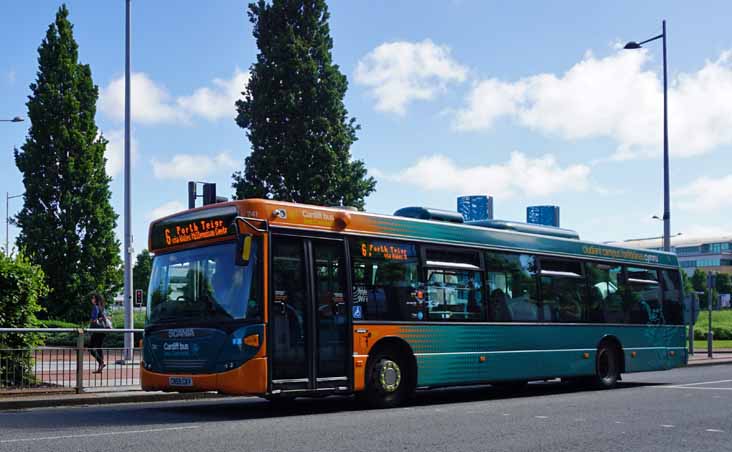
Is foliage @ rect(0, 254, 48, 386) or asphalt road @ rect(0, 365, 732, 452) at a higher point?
foliage @ rect(0, 254, 48, 386)

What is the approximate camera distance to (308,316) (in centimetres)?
1282

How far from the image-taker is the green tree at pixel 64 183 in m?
42.4

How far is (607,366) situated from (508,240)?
159 inches

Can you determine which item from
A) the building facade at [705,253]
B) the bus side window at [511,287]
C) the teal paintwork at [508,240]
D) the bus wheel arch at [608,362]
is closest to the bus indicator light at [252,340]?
the teal paintwork at [508,240]

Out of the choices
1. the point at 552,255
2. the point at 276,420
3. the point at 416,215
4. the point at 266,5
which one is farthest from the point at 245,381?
the point at 266,5

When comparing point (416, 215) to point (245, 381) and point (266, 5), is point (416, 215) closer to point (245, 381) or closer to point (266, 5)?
point (245, 381)

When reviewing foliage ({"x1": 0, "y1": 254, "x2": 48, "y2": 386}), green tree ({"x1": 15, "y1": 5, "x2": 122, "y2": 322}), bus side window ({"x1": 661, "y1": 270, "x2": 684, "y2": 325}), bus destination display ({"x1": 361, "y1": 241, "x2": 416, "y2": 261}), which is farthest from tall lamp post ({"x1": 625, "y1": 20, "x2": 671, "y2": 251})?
green tree ({"x1": 15, "y1": 5, "x2": 122, "y2": 322})

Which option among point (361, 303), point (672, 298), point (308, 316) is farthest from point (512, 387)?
point (308, 316)

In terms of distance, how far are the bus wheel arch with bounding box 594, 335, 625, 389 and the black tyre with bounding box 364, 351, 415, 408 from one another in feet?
18.0

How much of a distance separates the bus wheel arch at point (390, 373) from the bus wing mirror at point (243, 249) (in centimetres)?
269

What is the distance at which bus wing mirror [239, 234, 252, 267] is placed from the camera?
39.6ft

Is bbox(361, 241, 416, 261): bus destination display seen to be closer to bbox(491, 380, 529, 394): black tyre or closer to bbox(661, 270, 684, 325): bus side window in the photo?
bbox(491, 380, 529, 394): black tyre

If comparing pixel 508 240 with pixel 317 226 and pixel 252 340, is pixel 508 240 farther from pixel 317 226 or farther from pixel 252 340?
pixel 252 340

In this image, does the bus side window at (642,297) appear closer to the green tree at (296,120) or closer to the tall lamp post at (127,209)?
the tall lamp post at (127,209)
